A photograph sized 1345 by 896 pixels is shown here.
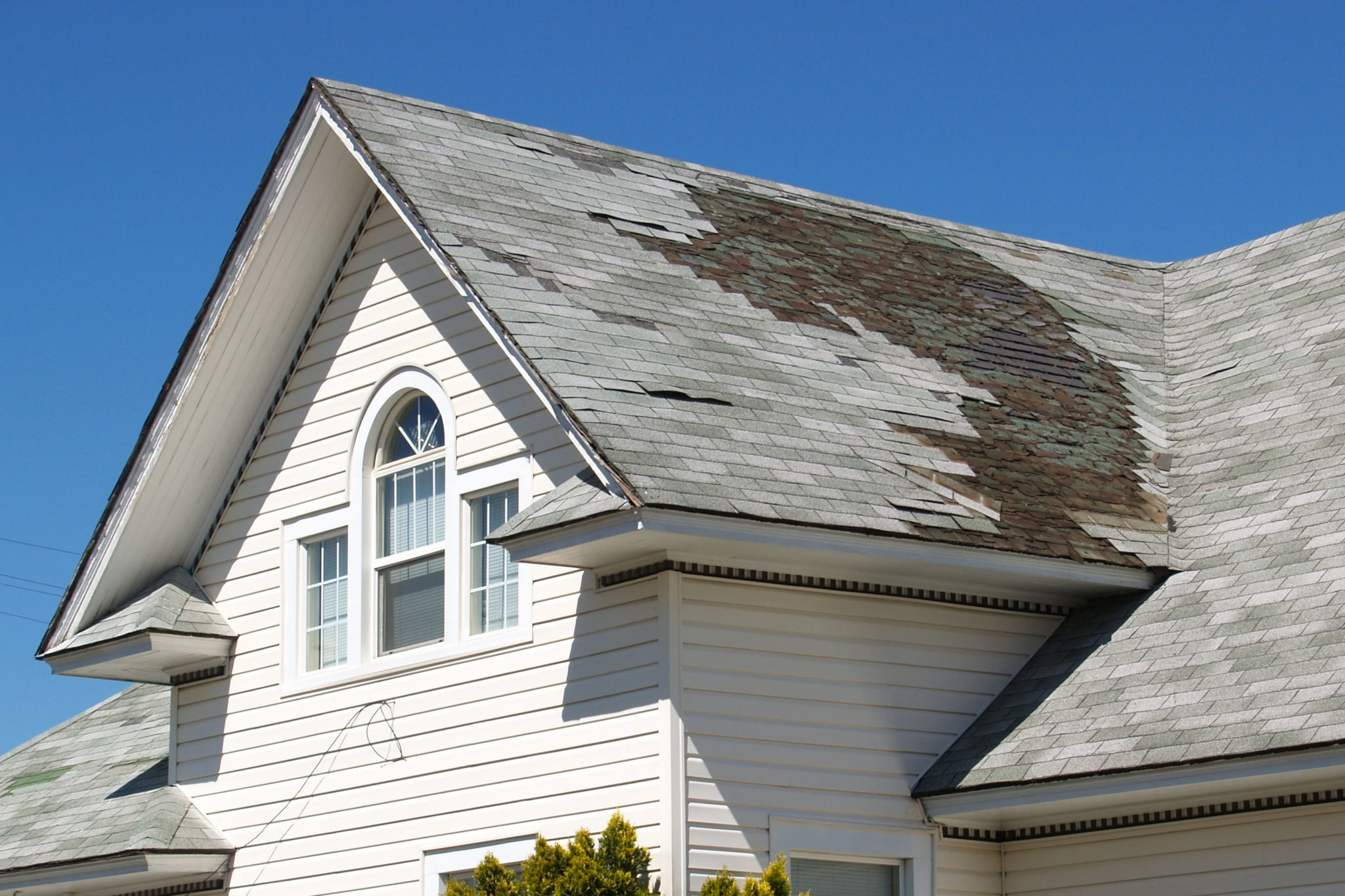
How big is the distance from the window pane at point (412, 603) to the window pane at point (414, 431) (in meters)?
0.92

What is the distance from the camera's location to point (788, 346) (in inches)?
553

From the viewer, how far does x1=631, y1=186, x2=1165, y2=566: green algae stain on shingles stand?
532 inches

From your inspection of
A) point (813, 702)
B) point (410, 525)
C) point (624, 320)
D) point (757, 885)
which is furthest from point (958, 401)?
point (757, 885)

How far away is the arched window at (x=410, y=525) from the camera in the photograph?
13.9 meters

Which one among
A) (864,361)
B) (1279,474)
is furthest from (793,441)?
(1279,474)

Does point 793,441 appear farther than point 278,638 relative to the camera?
No

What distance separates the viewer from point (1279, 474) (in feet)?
45.8

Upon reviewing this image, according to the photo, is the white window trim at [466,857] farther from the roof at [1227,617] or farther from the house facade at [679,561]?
the roof at [1227,617]

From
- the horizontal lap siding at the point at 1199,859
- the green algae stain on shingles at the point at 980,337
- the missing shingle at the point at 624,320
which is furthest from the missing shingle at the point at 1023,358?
the horizontal lap siding at the point at 1199,859

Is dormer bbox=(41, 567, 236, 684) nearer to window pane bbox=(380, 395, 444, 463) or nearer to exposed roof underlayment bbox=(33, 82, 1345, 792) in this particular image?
window pane bbox=(380, 395, 444, 463)

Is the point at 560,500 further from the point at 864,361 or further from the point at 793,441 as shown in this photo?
the point at 864,361

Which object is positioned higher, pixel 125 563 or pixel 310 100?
pixel 310 100

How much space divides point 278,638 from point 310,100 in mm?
4370

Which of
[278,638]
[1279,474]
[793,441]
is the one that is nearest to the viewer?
[793,441]
